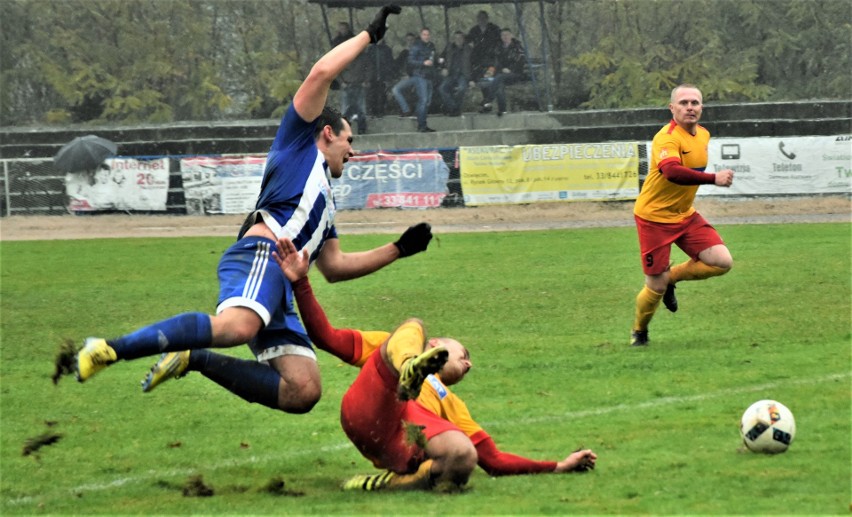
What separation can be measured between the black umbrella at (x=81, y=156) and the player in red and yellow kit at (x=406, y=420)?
2426 centimetres

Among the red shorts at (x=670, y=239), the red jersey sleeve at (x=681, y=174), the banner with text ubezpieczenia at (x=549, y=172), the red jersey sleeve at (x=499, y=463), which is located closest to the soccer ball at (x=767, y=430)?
the red jersey sleeve at (x=499, y=463)

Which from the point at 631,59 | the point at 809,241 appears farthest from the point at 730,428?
the point at 631,59

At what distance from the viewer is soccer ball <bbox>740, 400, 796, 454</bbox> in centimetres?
663

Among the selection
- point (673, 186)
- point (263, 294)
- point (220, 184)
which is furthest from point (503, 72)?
point (263, 294)

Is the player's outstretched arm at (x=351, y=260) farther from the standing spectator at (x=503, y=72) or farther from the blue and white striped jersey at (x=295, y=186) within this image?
the standing spectator at (x=503, y=72)

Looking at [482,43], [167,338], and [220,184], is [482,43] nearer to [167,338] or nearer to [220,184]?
[220,184]

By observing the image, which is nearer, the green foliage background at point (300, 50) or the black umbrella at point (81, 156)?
the black umbrella at point (81, 156)

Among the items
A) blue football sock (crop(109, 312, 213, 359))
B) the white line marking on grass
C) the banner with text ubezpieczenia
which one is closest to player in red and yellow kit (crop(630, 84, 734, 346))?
the white line marking on grass

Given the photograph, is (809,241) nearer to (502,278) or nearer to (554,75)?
(502,278)

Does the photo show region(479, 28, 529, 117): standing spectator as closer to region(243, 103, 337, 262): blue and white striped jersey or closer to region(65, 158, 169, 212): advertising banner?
region(65, 158, 169, 212): advertising banner

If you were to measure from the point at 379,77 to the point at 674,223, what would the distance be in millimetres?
24317

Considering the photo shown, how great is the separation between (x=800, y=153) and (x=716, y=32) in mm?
10854

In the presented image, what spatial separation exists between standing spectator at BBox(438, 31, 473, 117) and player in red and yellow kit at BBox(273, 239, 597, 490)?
2763cm

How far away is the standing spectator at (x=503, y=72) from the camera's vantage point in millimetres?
33969
